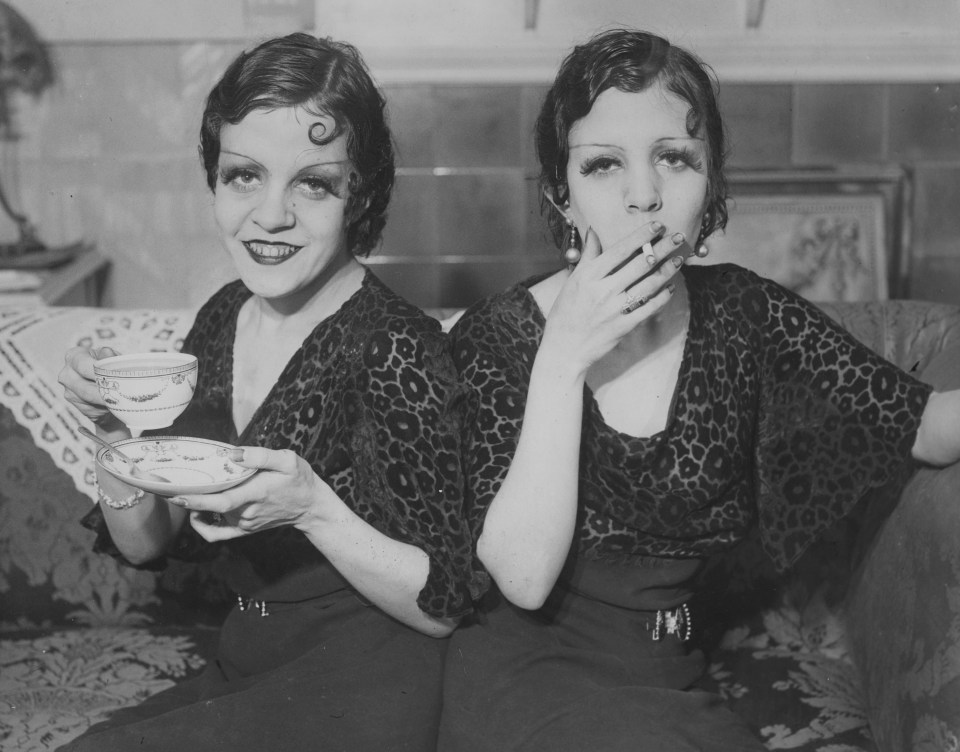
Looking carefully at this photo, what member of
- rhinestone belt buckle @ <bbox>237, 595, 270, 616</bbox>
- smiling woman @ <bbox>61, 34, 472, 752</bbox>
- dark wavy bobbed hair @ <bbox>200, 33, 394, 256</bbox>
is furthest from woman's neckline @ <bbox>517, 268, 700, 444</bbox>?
rhinestone belt buckle @ <bbox>237, 595, 270, 616</bbox>

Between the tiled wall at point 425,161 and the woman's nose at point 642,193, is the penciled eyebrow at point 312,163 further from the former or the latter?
the tiled wall at point 425,161

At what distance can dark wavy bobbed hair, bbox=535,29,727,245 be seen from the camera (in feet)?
4.63

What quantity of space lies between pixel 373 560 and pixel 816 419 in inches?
25.9

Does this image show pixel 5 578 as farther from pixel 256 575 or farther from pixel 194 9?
pixel 194 9

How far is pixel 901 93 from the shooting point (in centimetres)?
312

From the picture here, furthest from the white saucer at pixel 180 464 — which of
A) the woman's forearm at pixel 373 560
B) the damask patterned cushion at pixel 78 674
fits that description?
the damask patterned cushion at pixel 78 674

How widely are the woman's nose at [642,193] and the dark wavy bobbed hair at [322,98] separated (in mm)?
355

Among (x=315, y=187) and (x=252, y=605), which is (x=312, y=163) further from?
(x=252, y=605)

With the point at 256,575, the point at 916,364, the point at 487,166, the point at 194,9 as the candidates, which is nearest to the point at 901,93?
the point at 487,166

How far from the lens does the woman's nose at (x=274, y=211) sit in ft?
4.61

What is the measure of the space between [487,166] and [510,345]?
176 centimetres

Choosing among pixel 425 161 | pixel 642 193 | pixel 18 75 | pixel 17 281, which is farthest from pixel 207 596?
pixel 18 75

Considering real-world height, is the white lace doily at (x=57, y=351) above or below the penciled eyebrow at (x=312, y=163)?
below

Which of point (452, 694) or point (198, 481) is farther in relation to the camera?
point (452, 694)
